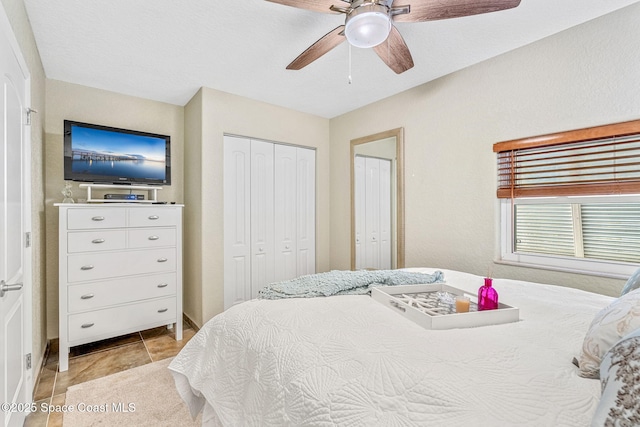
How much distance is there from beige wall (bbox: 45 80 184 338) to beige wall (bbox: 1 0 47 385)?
0.16 meters

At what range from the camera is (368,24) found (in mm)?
1457

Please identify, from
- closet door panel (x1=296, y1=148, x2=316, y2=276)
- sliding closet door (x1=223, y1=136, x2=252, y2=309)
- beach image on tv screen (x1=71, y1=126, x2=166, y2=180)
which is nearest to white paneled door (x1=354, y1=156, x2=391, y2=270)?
closet door panel (x1=296, y1=148, x2=316, y2=276)

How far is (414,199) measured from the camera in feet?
9.62

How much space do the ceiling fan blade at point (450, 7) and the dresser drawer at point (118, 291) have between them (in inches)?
111

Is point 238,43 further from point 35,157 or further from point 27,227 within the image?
point 27,227

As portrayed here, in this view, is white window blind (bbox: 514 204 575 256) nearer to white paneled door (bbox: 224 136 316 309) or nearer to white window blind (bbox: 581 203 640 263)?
white window blind (bbox: 581 203 640 263)

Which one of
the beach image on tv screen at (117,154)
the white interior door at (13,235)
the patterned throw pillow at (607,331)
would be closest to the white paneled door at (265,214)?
the beach image on tv screen at (117,154)

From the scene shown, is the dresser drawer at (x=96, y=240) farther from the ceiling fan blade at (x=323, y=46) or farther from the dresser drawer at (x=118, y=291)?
the ceiling fan blade at (x=323, y=46)

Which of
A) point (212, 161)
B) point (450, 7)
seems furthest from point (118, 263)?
point (450, 7)

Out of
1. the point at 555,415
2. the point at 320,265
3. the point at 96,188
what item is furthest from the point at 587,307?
the point at 96,188

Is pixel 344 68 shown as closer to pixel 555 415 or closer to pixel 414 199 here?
pixel 414 199

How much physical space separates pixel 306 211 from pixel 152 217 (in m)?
1.69

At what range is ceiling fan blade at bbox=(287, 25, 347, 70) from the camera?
5.46 feet

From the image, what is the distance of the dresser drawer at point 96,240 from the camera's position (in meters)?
2.42
